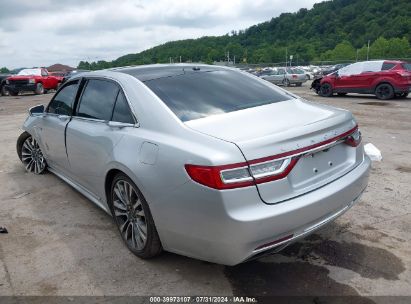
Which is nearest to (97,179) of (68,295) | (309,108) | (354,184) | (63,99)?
(68,295)

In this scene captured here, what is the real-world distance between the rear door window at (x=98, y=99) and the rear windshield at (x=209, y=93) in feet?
1.51

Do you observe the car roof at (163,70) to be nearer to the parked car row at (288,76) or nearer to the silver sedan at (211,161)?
the silver sedan at (211,161)

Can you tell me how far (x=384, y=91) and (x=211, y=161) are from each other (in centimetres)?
1514

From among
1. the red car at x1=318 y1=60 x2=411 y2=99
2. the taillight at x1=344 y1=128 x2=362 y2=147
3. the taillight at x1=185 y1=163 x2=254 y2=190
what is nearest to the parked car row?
the red car at x1=318 y1=60 x2=411 y2=99

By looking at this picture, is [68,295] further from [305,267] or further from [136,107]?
[305,267]

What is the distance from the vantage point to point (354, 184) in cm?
303

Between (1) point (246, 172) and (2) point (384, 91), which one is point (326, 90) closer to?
(2) point (384, 91)

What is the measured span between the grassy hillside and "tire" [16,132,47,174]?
275ft

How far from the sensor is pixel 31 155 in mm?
5898

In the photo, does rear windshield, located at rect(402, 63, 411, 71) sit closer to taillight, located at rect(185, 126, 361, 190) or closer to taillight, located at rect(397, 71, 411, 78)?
taillight, located at rect(397, 71, 411, 78)

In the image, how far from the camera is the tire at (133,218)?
3.03 meters

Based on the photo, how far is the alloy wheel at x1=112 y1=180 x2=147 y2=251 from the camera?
3.18 metres

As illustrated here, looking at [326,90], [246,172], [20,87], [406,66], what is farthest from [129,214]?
[20,87]

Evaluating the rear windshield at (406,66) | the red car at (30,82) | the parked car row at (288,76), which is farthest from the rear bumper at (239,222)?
the parked car row at (288,76)
